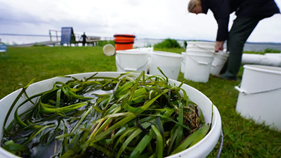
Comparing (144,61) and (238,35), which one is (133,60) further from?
(238,35)

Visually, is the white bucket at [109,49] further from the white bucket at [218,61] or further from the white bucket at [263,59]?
the white bucket at [263,59]

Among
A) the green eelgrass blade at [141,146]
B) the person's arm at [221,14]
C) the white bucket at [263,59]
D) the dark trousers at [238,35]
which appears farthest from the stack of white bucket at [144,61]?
the white bucket at [263,59]

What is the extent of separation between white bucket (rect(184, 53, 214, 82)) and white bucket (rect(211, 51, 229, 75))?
1.67 ft

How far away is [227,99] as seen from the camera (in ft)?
5.23

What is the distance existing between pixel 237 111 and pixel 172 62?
2.64 ft

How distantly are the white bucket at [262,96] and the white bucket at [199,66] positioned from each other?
35.5 inches

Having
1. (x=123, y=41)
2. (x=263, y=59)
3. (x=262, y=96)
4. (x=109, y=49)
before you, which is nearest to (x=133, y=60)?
(x=262, y=96)

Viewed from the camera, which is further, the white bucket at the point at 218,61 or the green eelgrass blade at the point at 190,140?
the white bucket at the point at 218,61

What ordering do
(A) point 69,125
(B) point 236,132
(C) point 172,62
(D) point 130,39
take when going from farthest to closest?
1. (D) point 130,39
2. (C) point 172,62
3. (B) point 236,132
4. (A) point 69,125

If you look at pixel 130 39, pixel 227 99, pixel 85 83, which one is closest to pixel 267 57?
pixel 227 99

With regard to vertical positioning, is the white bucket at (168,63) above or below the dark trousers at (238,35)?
below

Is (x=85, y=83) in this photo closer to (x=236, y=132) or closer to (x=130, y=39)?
(x=236, y=132)

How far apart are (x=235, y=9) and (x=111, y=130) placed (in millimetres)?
2650

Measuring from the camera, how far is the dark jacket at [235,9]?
5.94 feet
